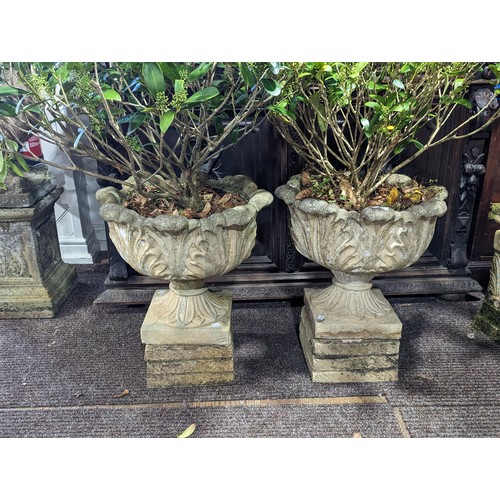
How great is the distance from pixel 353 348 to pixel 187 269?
634 mm

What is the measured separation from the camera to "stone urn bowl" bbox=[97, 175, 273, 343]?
149 centimetres

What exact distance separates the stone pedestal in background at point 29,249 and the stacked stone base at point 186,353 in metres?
0.70

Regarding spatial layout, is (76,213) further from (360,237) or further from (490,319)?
(490,319)

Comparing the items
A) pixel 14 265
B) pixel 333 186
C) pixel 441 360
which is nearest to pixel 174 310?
pixel 333 186

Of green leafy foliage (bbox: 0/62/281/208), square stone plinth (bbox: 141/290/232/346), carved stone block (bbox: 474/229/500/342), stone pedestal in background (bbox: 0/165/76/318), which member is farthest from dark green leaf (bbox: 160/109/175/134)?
carved stone block (bbox: 474/229/500/342)

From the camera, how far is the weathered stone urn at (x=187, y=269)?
151 cm

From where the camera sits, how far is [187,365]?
1.72m

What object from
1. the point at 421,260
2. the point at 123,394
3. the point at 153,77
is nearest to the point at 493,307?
the point at 421,260

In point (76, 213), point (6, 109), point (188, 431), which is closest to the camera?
point (6, 109)

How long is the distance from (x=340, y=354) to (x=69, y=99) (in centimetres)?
116

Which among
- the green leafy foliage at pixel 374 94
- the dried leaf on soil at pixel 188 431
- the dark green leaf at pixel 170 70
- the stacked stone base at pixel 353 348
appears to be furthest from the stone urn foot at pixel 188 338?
the dark green leaf at pixel 170 70

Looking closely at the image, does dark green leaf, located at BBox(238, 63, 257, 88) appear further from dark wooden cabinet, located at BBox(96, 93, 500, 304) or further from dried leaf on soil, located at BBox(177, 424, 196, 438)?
dried leaf on soil, located at BBox(177, 424, 196, 438)

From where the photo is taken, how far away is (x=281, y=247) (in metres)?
2.19

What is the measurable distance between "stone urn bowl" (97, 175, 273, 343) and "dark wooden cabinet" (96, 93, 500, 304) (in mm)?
442
